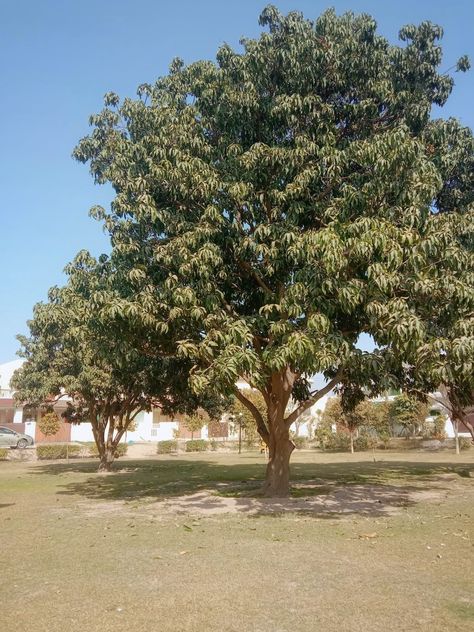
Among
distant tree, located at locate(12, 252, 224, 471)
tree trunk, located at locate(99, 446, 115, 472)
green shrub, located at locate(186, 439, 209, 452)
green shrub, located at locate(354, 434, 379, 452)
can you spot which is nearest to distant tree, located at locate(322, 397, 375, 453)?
green shrub, located at locate(354, 434, 379, 452)

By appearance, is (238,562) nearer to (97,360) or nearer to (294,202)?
(294,202)

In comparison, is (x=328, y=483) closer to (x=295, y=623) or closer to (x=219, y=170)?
(x=219, y=170)

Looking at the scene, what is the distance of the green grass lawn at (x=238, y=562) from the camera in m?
5.61

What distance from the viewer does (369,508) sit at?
1347 cm

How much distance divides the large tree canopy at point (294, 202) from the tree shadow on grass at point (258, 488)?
8.78 feet

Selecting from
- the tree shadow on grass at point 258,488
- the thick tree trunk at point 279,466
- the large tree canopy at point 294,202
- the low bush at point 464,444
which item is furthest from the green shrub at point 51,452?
the low bush at point 464,444

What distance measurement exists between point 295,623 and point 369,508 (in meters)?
8.64

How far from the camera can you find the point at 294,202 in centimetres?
1237

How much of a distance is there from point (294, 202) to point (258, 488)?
9607mm

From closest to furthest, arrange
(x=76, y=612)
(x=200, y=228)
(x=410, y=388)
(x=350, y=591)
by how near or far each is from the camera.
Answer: (x=76, y=612)
(x=350, y=591)
(x=200, y=228)
(x=410, y=388)

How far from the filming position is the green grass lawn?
5609 millimetres

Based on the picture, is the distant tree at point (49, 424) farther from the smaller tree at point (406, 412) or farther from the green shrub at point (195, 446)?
the smaller tree at point (406, 412)

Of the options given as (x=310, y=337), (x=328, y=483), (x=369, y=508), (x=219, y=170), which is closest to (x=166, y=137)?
(x=219, y=170)

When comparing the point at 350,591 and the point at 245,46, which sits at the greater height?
the point at 245,46
